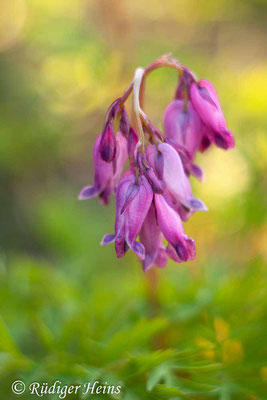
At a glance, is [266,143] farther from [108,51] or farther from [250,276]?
[108,51]

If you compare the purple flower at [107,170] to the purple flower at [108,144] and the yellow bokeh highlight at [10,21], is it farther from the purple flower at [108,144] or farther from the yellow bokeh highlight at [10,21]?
the yellow bokeh highlight at [10,21]

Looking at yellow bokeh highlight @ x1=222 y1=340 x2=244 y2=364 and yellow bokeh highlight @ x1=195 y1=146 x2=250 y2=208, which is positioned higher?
yellow bokeh highlight @ x1=195 y1=146 x2=250 y2=208

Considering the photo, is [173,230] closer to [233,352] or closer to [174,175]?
[174,175]

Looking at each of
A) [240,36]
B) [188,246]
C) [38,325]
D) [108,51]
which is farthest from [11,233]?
[240,36]

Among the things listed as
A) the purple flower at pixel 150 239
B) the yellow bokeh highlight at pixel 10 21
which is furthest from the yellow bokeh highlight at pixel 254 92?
the yellow bokeh highlight at pixel 10 21

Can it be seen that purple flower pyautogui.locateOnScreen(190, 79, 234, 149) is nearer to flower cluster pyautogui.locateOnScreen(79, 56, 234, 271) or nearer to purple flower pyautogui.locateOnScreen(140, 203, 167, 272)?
flower cluster pyautogui.locateOnScreen(79, 56, 234, 271)

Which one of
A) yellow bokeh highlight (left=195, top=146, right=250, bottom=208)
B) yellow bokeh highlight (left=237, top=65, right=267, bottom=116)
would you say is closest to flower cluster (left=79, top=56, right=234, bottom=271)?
yellow bokeh highlight (left=195, top=146, right=250, bottom=208)

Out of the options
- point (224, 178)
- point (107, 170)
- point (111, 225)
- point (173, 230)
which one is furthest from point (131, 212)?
point (111, 225)
